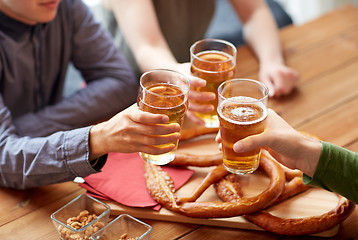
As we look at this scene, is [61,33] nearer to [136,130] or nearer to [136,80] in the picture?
[136,80]

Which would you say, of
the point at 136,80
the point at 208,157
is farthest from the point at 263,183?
the point at 136,80

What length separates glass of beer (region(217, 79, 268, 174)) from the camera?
1157mm

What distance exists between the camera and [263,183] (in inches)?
55.1

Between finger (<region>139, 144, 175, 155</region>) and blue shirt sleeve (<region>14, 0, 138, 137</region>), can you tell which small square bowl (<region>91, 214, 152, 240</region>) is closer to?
finger (<region>139, 144, 175, 155</region>)

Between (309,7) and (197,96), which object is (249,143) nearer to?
(197,96)

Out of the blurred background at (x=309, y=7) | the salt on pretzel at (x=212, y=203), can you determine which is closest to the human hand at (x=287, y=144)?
the salt on pretzel at (x=212, y=203)

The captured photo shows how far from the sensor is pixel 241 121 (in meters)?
1.15

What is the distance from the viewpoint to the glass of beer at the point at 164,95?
3.86 feet

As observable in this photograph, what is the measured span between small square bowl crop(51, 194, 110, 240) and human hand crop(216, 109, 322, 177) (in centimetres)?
39

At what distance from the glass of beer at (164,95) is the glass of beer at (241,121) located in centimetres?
10

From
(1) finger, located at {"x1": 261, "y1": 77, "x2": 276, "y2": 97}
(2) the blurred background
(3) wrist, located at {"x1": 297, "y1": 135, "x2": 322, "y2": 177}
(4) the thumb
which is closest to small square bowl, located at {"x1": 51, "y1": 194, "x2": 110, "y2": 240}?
(4) the thumb

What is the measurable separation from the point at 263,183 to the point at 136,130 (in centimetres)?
44

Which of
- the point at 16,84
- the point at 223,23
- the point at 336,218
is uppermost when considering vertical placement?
the point at 16,84

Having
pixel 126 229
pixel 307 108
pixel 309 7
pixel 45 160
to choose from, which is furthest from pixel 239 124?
pixel 309 7
